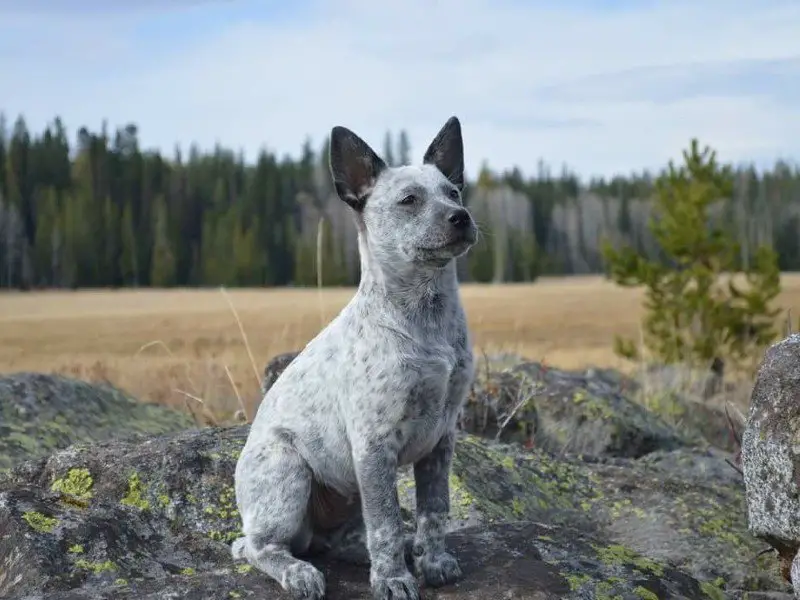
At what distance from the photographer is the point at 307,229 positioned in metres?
46.4

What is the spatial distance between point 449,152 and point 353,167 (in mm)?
552

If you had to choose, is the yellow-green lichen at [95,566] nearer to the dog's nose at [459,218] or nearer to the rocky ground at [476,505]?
the rocky ground at [476,505]

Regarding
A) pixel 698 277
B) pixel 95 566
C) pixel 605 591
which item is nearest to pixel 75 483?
pixel 95 566

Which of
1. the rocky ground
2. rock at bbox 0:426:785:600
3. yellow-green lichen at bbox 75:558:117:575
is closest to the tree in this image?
the rocky ground

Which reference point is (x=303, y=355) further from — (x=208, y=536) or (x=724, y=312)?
(x=724, y=312)

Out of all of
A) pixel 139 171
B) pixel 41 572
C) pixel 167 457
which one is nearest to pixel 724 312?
pixel 167 457

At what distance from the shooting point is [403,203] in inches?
182

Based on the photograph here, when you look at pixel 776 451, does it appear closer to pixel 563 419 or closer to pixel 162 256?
pixel 563 419

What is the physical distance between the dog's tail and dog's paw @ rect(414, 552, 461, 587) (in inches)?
37.5

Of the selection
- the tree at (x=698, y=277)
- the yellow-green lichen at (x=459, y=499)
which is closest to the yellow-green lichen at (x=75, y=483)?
the yellow-green lichen at (x=459, y=499)

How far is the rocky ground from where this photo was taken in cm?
473

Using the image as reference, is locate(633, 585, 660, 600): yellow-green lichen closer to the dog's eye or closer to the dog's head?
the dog's head

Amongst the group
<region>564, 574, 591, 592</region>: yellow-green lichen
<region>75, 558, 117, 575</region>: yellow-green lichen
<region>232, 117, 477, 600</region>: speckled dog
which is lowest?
<region>564, 574, 591, 592</region>: yellow-green lichen

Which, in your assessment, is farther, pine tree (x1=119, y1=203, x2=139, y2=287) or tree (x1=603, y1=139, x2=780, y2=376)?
pine tree (x1=119, y1=203, x2=139, y2=287)
